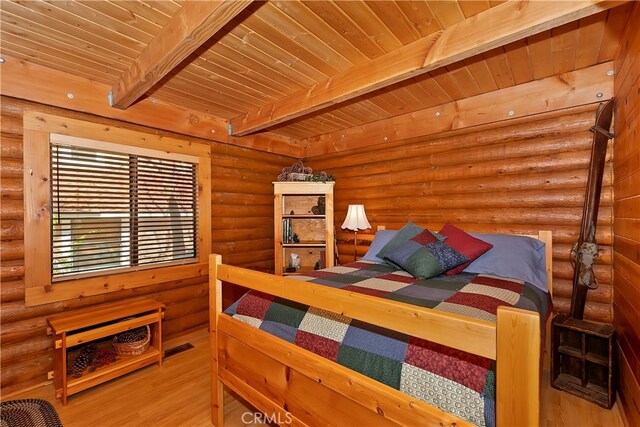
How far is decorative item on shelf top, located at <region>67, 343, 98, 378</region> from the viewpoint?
2.23m

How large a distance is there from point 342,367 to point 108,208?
8.39 feet

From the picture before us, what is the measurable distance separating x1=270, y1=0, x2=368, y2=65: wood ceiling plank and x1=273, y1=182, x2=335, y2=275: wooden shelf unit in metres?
1.87

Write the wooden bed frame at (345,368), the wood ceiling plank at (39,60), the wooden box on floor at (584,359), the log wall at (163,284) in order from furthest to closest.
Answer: the log wall at (163,284) → the wood ceiling plank at (39,60) → the wooden box on floor at (584,359) → the wooden bed frame at (345,368)

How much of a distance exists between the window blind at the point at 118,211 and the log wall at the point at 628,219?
11.8 feet

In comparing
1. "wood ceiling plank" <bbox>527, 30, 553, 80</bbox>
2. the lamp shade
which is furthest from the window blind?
"wood ceiling plank" <bbox>527, 30, 553, 80</bbox>

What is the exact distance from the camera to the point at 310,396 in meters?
1.36

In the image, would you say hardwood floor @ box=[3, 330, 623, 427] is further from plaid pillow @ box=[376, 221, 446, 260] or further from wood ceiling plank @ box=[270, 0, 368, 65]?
wood ceiling plank @ box=[270, 0, 368, 65]

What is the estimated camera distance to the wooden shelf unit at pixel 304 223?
387cm

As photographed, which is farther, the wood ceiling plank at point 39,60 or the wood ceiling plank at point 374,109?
the wood ceiling plank at point 374,109

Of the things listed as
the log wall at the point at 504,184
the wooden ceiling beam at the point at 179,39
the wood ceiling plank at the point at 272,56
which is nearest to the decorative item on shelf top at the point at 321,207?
the log wall at the point at 504,184

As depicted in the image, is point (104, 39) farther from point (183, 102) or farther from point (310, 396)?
point (310, 396)

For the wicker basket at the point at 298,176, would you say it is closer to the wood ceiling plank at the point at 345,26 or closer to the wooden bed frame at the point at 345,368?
the wood ceiling plank at the point at 345,26

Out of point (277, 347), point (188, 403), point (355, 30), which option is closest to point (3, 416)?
point (188, 403)

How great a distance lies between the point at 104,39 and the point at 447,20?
219 centimetres
